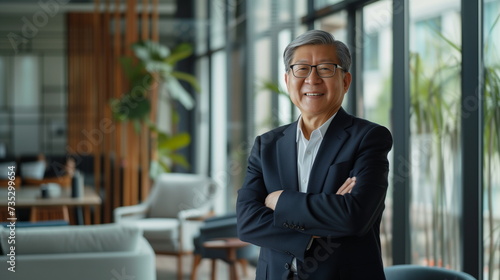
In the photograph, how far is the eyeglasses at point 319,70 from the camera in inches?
76.8

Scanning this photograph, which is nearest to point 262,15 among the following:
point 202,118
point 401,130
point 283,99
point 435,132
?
point 283,99

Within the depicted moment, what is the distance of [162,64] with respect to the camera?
7.65m

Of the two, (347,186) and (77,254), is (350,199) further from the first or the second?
(77,254)

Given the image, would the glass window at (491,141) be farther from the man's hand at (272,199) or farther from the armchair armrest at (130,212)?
the armchair armrest at (130,212)

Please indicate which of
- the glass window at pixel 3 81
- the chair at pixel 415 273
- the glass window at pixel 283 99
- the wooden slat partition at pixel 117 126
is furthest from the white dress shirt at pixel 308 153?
the glass window at pixel 3 81

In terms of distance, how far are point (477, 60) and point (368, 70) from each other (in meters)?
1.49

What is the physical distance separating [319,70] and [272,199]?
1.37ft

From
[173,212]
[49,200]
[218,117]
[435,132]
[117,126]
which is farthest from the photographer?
[218,117]

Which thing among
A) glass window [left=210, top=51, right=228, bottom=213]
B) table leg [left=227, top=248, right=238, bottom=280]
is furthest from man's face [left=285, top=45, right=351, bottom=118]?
glass window [left=210, top=51, right=228, bottom=213]

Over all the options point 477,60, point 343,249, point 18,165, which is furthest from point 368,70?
point 18,165

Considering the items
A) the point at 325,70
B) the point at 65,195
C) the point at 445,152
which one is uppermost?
the point at 325,70

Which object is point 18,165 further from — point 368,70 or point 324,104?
point 324,104

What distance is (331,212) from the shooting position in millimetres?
1876

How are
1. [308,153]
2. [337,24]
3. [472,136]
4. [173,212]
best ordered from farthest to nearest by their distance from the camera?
[173,212] → [337,24] → [472,136] → [308,153]
